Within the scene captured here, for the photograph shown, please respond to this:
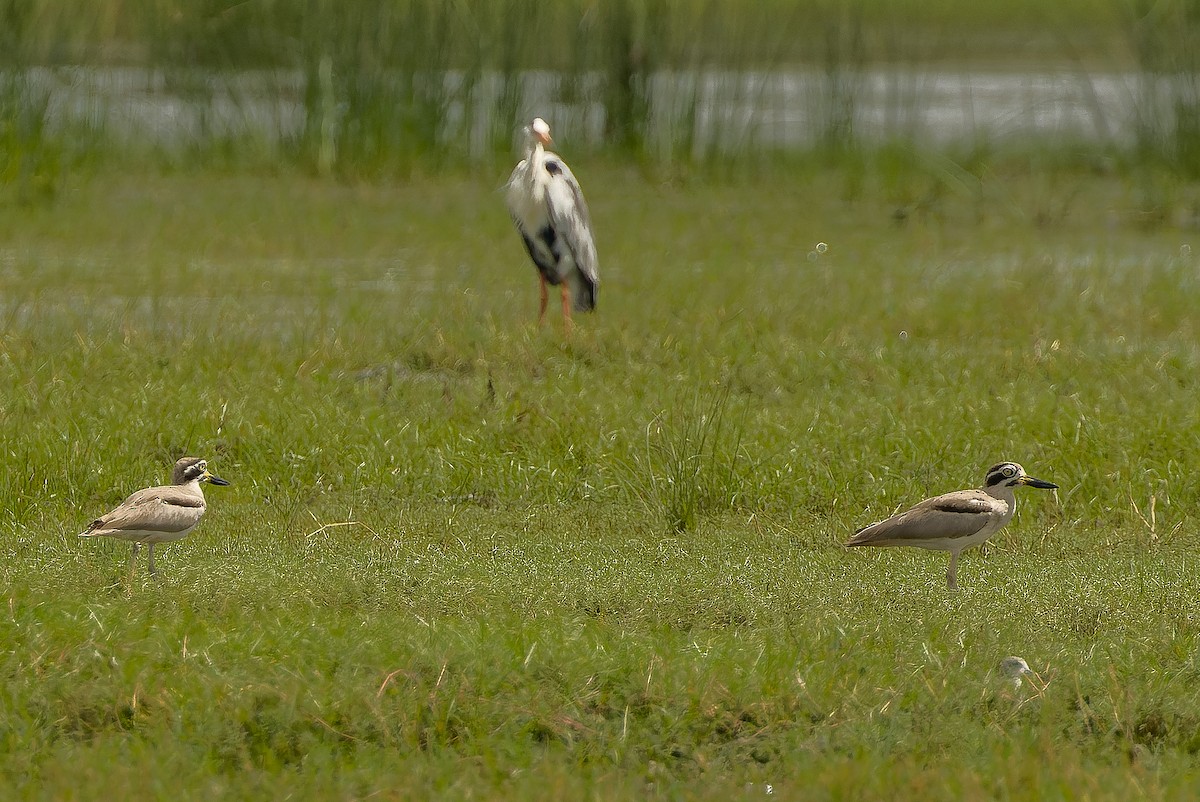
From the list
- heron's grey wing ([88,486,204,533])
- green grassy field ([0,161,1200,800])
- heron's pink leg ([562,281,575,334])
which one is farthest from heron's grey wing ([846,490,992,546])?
heron's pink leg ([562,281,575,334])

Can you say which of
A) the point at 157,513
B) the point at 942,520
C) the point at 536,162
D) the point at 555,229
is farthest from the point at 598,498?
the point at 536,162

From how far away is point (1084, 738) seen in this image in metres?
4.70

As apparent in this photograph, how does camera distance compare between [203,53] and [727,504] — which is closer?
[727,504]

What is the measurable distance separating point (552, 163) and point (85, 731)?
6.12 m

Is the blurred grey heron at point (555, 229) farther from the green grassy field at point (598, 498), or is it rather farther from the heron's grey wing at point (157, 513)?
the heron's grey wing at point (157, 513)

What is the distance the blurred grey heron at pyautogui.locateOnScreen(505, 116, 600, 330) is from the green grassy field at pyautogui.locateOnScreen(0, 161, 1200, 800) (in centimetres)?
23

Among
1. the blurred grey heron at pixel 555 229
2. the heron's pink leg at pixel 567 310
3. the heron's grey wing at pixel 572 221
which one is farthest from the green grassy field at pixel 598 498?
the heron's grey wing at pixel 572 221

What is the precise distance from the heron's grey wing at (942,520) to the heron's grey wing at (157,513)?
2.19 meters

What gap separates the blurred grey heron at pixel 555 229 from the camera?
998cm

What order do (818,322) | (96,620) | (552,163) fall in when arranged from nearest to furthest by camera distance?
(96,620) → (818,322) → (552,163)

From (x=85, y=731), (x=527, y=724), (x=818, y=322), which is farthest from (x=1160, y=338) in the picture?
(x=85, y=731)

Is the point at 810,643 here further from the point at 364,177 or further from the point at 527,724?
the point at 364,177

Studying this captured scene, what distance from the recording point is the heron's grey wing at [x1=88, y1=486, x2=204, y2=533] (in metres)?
5.64

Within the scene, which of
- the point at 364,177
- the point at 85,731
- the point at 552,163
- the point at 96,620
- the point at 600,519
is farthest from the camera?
the point at 364,177
